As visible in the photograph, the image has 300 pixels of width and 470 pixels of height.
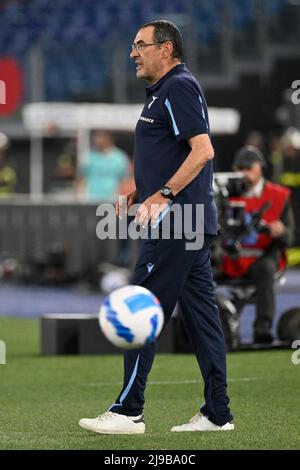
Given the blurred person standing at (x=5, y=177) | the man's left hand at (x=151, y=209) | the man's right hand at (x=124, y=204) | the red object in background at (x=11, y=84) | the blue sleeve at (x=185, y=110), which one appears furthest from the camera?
the red object in background at (x=11, y=84)

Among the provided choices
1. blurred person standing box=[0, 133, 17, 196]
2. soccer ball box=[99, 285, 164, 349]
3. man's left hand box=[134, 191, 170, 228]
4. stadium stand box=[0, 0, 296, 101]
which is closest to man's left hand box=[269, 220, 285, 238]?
man's left hand box=[134, 191, 170, 228]

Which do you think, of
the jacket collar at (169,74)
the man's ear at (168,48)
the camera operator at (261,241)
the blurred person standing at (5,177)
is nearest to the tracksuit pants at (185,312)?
the jacket collar at (169,74)

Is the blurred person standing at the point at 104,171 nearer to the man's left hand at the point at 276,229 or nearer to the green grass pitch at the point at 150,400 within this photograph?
the green grass pitch at the point at 150,400

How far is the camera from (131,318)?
6.96 meters

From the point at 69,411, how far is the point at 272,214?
Result: 4403 mm

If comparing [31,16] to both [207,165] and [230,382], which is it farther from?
[207,165]

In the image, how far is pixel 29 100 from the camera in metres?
28.0

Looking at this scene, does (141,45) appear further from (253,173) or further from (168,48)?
(253,173)

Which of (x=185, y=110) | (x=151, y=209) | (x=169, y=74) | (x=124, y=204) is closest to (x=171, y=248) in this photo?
(x=151, y=209)

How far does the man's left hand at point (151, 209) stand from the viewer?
7.14 metres

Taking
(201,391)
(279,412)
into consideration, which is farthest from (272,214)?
(279,412)

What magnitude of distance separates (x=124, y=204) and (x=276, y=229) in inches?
186

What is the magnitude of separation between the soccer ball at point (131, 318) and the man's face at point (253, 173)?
5604 mm

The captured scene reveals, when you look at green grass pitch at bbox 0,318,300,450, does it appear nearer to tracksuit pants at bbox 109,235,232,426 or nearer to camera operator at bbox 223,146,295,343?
tracksuit pants at bbox 109,235,232,426
